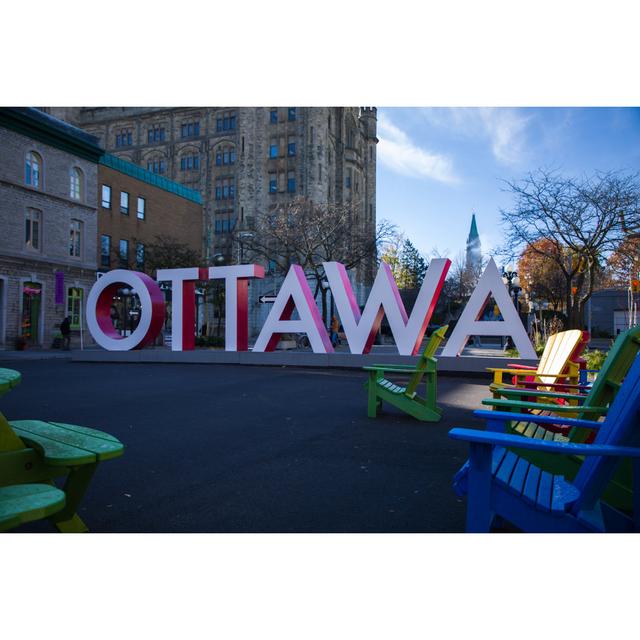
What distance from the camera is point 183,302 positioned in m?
17.2

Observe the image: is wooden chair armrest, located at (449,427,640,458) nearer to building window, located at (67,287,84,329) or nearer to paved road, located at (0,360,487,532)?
paved road, located at (0,360,487,532)

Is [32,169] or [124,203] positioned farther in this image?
[124,203]

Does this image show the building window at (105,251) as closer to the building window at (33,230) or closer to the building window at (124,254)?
the building window at (124,254)

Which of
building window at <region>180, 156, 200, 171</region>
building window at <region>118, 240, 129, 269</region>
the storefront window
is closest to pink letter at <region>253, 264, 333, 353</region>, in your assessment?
the storefront window

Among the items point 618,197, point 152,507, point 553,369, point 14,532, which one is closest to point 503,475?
point 152,507

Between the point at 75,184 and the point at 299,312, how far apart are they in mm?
23096

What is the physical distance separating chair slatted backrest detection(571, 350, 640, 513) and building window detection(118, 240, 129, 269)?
35104mm

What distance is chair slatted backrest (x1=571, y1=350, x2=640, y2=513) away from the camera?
2531 millimetres

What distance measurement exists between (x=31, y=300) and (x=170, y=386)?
21.2m

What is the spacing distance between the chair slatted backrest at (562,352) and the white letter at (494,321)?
20.0 ft

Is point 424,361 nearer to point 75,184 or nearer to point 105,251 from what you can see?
point 75,184

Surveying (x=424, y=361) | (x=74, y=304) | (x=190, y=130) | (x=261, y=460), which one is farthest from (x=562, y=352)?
(x=190, y=130)

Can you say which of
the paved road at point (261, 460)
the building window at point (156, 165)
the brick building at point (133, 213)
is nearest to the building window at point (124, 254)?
the brick building at point (133, 213)

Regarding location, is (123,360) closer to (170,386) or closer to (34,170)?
(170,386)
